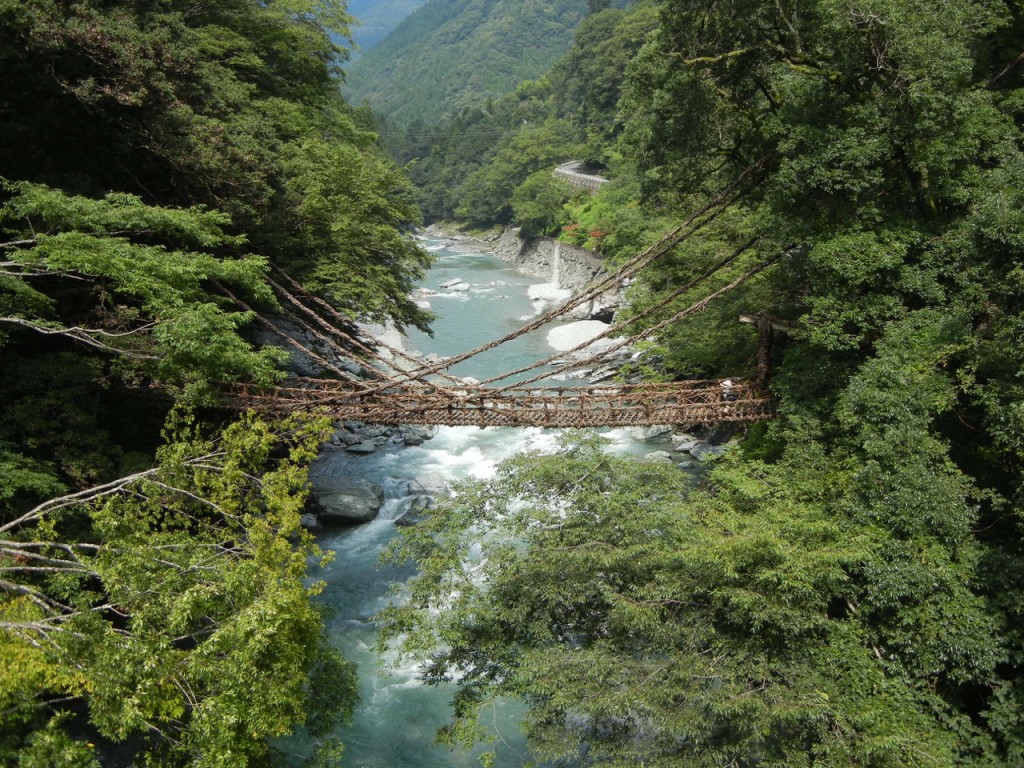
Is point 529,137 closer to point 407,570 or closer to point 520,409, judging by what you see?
point 520,409

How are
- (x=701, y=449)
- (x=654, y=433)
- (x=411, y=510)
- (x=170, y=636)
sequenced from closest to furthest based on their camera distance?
(x=170, y=636) < (x=411, y=510) < (x=701, y=449) < (x=654, y=433)

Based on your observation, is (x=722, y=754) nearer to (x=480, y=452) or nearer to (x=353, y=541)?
(x=353, y=541)

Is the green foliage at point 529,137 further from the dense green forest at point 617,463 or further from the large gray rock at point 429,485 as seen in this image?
the dense green forest at point 617,463

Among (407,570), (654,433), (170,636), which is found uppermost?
(170,636)

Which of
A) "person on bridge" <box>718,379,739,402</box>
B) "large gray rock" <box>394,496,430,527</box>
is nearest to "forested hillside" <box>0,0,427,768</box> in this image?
"large gray rock" <box>394,496,430,527</box>

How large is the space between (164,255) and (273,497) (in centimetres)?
431

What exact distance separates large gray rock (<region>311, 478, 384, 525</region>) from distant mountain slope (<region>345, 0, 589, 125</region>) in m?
78.9

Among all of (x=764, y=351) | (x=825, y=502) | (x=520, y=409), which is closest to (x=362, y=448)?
(x=520, y=409)

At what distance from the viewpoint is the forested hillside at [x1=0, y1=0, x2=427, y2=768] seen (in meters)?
4.46

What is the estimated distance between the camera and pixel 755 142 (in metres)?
10.9

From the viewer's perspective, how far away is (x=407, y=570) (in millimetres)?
11008

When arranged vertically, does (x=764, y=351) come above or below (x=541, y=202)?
below

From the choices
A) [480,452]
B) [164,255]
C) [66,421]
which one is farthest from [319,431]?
[480,452]

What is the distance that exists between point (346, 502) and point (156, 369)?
543 cm
